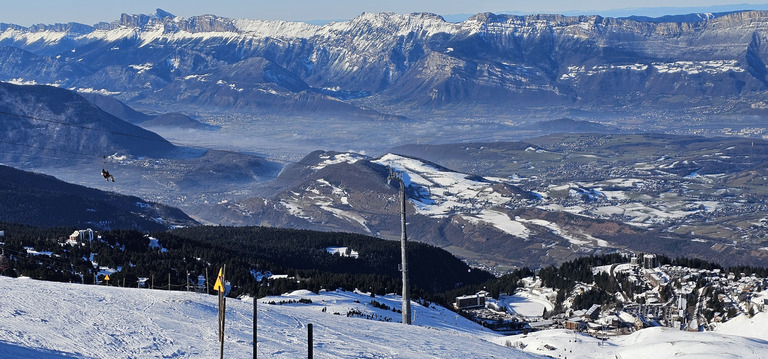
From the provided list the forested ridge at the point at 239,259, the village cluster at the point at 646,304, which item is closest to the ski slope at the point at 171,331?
the forested ridge at the point at 239,259

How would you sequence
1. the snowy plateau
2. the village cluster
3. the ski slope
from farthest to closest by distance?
the village cluster
the snowy plateau
the ski slope

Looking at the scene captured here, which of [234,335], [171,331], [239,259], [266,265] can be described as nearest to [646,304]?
[266,265]

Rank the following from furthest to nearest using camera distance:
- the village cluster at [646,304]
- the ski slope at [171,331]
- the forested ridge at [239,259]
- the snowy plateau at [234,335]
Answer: the forested ridge at [239,259] → the village cluster at [646,304] → the snowy plateau at [234,335] → the ski slope at [171,331]

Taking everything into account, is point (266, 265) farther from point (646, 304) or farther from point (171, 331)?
point (171, 331)

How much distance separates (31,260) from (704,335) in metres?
54.9

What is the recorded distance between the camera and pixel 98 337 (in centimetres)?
4556

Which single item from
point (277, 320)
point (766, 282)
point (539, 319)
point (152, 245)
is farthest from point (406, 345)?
point (152, 245)

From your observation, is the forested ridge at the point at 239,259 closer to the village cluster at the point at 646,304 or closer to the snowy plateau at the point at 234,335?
the village cluster at the point at 646,304

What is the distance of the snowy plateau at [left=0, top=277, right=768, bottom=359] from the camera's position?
4472 cm

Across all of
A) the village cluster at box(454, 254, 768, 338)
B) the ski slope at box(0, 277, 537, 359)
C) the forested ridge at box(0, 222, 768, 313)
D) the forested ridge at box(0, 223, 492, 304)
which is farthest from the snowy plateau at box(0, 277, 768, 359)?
the forested ridge at box(0, 222, 768, 313)

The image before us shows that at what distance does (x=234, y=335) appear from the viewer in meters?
50.3

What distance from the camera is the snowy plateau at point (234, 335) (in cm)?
4472

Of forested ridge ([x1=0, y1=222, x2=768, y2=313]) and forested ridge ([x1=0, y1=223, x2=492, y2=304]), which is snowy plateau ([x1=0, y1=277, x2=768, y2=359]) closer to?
forested ridge ([x1=0, y1=223, x2=492, y2=304])

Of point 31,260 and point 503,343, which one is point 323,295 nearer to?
point 503,343
